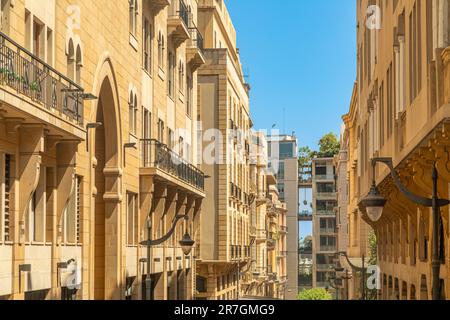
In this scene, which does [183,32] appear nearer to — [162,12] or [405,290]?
[162,12]

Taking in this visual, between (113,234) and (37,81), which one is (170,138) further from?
(37,81)

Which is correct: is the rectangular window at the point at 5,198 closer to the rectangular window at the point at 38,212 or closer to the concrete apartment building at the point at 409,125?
→ the rectangular window at the point at 38,212

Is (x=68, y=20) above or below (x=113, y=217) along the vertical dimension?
above

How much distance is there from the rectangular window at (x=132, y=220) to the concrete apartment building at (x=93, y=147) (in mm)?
46

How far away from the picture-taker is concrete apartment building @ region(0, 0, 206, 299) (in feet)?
68.8

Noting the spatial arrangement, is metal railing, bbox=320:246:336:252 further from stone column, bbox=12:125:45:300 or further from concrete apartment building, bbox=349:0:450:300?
stone column, bbox=12:125:45:300

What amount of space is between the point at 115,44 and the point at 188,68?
59.8 feet

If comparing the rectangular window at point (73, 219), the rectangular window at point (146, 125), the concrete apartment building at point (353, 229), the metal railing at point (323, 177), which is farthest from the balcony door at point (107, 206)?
the metal railing at point (323, 177)

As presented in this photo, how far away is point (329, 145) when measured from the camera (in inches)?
5226

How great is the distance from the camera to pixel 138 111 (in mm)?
35875

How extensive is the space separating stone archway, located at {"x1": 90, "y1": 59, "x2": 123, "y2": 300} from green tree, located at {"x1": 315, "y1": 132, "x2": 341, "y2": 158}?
100046 millimetres

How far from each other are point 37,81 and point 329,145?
114 m

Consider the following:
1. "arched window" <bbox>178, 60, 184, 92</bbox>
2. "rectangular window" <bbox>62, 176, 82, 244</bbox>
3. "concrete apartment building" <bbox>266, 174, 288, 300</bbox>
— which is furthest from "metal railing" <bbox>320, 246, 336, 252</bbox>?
"rectangular window" <bbox>62, 176, 82, 244</bbox>
